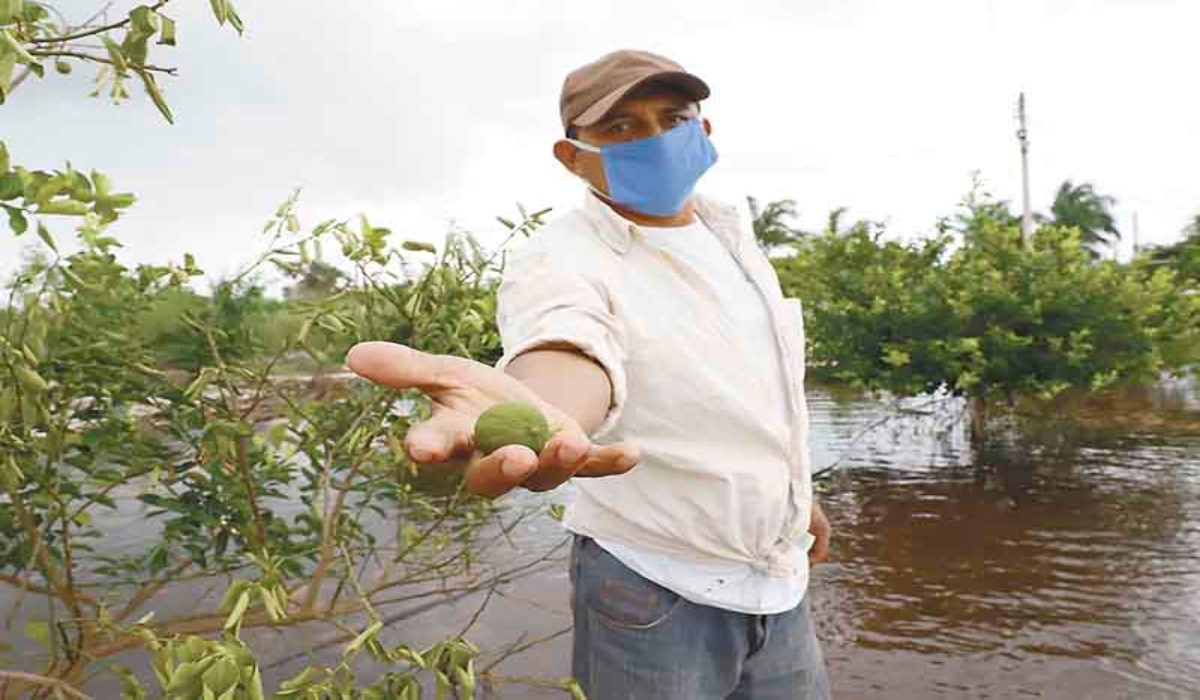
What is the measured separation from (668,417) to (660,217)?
1.75 ft

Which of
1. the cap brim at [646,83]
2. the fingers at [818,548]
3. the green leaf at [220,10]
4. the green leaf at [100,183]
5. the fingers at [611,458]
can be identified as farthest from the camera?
the fingers at [818,548]

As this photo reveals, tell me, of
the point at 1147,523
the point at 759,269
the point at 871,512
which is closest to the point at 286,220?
the point at 759,269

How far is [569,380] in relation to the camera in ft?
4.25

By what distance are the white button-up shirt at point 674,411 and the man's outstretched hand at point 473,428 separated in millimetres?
389

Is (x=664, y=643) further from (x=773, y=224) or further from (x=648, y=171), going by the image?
(x=773, y=224)

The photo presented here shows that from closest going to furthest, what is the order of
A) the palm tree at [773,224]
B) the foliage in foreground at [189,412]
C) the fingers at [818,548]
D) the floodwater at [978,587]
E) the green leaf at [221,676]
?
the green leaf at [221,676] → the fingers at [818,548] → the foliage in foreground at [189,412] → the floodwater at [978,587] → the palm tree at [773,224]

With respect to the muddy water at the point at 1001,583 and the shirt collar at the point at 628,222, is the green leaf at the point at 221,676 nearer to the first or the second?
the shirt collar at the point at 628,222

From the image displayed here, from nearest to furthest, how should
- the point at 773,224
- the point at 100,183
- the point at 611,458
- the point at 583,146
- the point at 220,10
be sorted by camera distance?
the point at 611,458 → the point at 220,10 → the point at 100,183 → the point at 583,146 → the point at 773,224

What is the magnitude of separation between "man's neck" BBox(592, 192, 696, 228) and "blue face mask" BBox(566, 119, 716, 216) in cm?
1

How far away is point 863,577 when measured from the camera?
212 inches

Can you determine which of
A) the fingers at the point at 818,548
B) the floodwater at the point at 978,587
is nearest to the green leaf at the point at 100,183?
the floodwater at the point at 978,587

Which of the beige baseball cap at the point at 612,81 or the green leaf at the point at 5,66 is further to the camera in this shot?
the beige baseball cap at the point at 612,81

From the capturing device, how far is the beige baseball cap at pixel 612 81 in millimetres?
1825

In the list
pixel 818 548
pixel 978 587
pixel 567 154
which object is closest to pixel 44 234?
pixel 567 154
